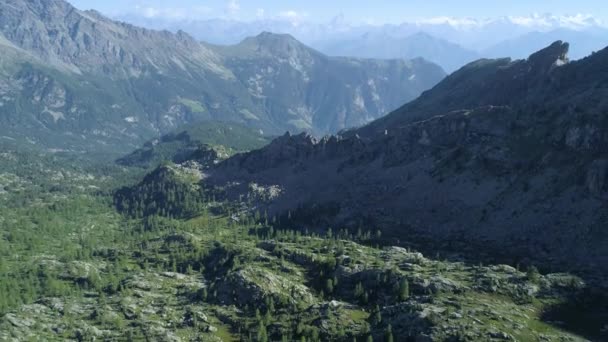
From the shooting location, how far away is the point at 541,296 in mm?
169125

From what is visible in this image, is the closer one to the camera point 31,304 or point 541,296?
point 541,296

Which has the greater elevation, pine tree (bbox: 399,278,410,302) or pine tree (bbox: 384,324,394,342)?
pine tree (bbox: 399,278,410,302)

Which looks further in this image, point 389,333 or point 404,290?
point 404,290

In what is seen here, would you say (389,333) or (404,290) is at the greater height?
(404,290)

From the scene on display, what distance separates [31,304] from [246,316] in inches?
2563

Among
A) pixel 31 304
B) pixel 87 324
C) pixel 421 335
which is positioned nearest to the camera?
pixel 421 335

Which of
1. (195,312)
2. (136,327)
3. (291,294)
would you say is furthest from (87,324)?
(291,294)

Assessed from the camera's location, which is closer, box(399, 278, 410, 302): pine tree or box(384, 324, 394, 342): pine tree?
box(384, 324, 394, 342): pine tree

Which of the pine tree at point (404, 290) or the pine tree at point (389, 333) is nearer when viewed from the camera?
the pine tree at point (389, 333)

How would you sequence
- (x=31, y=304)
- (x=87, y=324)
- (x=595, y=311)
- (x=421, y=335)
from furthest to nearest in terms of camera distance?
(x=31, y=304), (x=87, y=324), (x=595, y=311), (x=421, y=335)

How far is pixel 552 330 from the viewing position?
14775 cm

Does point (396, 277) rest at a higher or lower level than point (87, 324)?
higher

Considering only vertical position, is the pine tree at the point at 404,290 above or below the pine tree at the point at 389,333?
above

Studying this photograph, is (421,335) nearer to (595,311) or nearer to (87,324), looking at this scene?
(595,311)
